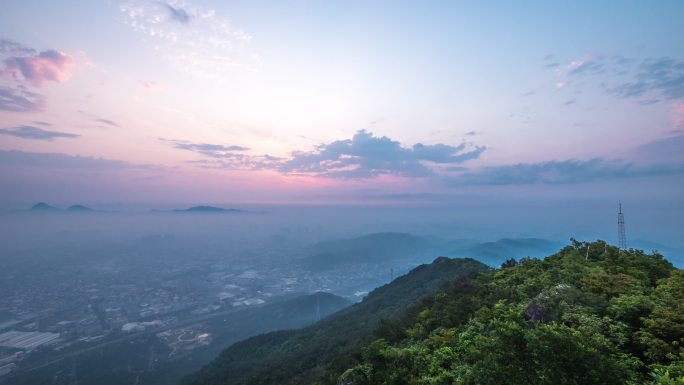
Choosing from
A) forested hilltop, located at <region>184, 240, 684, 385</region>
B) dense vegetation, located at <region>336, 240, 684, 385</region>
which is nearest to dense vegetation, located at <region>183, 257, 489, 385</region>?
forested hilltop, located at <region>184, 240, 684, 385</region>

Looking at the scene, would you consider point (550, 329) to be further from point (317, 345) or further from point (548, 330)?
point (317, 345)

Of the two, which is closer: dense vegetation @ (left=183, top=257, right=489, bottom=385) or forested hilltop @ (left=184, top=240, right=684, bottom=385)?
forested hilltop @ (left=184, top=240, right=684, bottom=385)

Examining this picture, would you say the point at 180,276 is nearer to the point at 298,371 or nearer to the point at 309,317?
the point at 309,317

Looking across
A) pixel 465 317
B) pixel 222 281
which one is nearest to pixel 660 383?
pixel 465 317

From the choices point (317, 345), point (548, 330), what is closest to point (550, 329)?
point (548, 330)

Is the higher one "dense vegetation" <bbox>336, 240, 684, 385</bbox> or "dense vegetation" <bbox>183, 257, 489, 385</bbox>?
"dense vegetation" <bbox>336, 240, 684, 385</bbox>

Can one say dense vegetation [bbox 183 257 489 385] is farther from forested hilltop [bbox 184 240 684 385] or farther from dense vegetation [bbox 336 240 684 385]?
dense vegetation [bbox 336 240 684 385]
